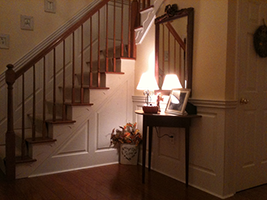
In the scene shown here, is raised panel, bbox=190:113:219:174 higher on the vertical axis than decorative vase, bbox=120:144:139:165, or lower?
higher

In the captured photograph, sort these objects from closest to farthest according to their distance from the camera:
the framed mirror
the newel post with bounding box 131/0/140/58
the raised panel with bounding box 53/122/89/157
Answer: the framed mirror < the raised panel with bounding box 53/122/89/157 < the newel post with bounding box 131/0/140/58

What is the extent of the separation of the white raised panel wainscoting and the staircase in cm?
101

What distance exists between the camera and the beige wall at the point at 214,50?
2521mm

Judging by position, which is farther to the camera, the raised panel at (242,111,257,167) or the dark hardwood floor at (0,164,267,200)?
the raised panel at (242,111,257,167)

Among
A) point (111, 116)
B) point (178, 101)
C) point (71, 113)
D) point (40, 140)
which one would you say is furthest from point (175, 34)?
point (40, 140)

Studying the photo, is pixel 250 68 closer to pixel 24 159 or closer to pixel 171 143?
pixel 171 143

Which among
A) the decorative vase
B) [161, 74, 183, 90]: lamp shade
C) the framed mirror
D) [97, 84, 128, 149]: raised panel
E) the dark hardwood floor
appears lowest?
the dark hardwood floor

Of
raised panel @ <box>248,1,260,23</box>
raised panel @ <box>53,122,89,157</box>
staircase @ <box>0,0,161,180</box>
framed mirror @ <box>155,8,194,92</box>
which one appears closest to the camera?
raised panel @ <box>248,1,260,23</box>

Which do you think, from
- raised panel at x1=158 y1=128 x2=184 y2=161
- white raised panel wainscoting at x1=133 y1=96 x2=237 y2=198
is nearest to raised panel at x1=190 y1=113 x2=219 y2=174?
white raised panel wainscoting at x1=133 y1=96 x2=237 y2=198

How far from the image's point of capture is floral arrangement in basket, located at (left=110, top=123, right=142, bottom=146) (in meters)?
3.51

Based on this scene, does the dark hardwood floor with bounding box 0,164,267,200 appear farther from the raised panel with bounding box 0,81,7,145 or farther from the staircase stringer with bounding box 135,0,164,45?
the staircase stringer with bounding box 135,0,164,45

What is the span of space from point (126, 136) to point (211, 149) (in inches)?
48.1

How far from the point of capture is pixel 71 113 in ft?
10.8

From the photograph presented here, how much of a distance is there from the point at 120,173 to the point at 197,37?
1.79 m
